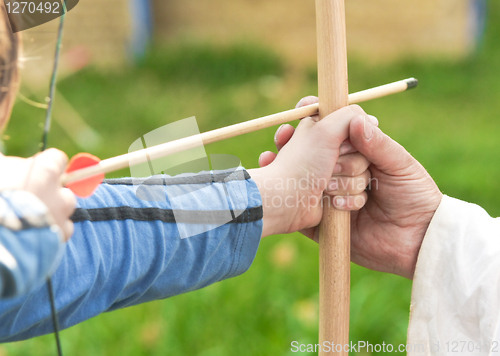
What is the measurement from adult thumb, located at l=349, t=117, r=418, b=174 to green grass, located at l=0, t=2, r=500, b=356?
472 millimetres

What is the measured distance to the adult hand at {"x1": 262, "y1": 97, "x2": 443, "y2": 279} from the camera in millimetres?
736

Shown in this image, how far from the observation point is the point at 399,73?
3031 mm

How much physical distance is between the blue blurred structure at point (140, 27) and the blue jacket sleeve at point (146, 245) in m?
2.71

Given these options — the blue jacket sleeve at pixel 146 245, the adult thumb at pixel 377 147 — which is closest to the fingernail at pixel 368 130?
the adult thumb at pixel 377 147

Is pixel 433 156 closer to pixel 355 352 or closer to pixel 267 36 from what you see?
pixel 355 352

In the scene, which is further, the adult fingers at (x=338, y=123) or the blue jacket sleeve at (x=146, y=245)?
the adult fingers at (x=338, y=123)

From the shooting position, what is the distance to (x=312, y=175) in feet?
2.34

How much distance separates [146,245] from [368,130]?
338 mm

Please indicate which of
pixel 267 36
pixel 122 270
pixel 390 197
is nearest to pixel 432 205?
pixel 390 197

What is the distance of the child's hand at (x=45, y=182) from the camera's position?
0.36m

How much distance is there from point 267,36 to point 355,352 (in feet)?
8.65

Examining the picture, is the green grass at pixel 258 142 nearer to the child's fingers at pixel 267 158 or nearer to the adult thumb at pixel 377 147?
the child's fingers at pixel 267 158

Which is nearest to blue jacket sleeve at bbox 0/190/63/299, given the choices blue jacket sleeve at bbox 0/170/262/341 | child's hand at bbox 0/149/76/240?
child's hand at bbox 0/149/76/240

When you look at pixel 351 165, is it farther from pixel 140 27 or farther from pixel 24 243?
pixel 140 27
